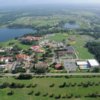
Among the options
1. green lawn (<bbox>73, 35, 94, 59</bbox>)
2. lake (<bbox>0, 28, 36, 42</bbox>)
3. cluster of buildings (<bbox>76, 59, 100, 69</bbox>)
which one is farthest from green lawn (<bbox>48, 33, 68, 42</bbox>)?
cluster of buildings (<bbox>76, 59, 100, 69</bbox>)

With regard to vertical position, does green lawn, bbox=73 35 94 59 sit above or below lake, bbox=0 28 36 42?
below

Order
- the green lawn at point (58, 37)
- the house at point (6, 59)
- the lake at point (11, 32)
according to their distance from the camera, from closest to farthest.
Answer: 1. the house at point (6, 59)
2. the green lawn at point (58, 37)
3. the lake at point (11, 32)

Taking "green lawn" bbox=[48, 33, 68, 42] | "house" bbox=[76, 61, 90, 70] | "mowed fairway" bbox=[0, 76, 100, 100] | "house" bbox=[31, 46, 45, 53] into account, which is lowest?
"mowed fairway" bbox=[0, 76, 100, 100]

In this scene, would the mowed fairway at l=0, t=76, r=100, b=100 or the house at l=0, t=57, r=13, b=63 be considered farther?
the house at l=0, t=57, r=13, b=63

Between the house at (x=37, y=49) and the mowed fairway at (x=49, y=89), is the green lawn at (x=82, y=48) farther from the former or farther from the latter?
the mowed fairway at (x=49, y=89)

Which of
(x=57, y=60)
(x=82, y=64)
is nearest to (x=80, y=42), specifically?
(x=57, y=60)

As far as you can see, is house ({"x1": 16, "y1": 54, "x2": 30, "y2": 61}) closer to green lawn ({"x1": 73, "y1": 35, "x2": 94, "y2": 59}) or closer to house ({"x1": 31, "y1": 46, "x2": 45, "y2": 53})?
house ({"x1": 31, "y1": 46, "x2": 45, "y2": 53})

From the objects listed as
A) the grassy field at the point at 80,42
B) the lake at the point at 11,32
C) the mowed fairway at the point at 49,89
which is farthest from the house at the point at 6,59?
the lake at the point at 11,32

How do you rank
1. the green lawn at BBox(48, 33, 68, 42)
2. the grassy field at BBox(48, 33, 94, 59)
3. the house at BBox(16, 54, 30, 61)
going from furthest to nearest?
1. the green lawn at BBox(48, 33, 68, 42)
2. the grassy field at BBox(48, 33, 94, 59)
3. the house at BBox(16, 54, 30, 61)

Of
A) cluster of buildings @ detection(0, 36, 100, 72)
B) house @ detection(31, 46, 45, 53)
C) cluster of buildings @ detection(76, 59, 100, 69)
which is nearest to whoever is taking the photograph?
cluster of buildings @ detection(0, 36, 100, 72)
